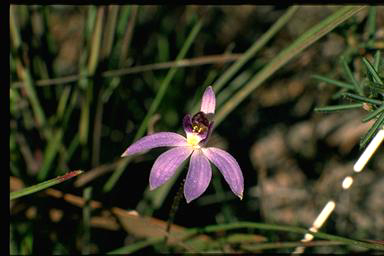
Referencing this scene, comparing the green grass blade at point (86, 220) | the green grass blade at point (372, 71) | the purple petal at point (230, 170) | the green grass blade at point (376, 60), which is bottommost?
the purple petal at point (230, 170)

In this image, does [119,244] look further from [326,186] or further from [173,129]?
[326,186]

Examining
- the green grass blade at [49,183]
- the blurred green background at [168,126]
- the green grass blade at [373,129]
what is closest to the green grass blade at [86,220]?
the blurred green background at [168,126]

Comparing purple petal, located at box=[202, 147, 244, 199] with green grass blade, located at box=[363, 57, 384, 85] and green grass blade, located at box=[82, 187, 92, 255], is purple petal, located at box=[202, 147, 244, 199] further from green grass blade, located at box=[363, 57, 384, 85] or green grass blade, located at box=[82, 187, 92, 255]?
green grass blade, located at box=[82, 187, 92, 255]

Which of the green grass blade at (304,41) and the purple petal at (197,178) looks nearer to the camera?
the purple petal at (197,178)

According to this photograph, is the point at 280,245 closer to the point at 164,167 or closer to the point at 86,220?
the point at 164,167

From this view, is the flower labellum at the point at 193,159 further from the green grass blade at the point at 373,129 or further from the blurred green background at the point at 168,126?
the blurred green background at the point at 168,126

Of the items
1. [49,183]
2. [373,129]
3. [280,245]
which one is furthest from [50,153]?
[373,129]
